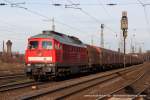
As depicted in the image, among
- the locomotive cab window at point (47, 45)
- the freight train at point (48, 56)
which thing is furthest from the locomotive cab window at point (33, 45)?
the locomotive cab window at point (47, 45)

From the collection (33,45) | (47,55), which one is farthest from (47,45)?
(33,45)

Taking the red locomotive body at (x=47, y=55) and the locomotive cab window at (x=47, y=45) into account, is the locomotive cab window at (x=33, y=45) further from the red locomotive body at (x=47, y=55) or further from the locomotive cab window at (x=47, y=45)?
the locomotive cab window at (x=47, y=45)

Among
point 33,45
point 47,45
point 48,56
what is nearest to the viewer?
point 48,56

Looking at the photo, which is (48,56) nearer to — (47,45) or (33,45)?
(47,45)

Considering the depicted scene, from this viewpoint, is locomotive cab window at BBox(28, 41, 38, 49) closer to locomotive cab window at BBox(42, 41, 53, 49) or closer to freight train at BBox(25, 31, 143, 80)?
freight train at BBox(25, 31, 143, 80)

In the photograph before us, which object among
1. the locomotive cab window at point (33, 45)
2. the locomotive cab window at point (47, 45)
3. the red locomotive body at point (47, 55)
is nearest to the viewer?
the red locomotive body at point (47, 55)

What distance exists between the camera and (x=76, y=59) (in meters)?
34.4

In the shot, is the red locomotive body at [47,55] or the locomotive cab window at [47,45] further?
the locomotive cab window at [47,45]

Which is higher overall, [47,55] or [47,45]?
[47,45]

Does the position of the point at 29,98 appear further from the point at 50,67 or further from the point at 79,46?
the point at 79,46

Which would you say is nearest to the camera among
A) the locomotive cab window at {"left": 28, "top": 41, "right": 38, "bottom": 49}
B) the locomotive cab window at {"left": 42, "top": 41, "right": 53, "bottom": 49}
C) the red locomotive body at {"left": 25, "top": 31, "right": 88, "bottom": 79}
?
the red locomotive body at {"left": 25, "top": 31, "right": 88, "bottom": 79}

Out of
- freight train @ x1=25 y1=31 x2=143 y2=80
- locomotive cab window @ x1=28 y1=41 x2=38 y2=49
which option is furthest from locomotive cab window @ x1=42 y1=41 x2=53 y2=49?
locomotive cab window @ x1=28 y1=41 x2=38 y2=49

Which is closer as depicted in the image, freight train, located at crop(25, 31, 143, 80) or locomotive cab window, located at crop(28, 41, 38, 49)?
freight train, located at crop(25, 31, 143, 80)

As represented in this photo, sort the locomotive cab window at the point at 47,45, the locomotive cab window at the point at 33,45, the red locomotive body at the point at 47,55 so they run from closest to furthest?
the red locomotive body at the point at 47,55, the locomotive cab window at the point at 47,45, the locomotive cab window at the point at 33,45
